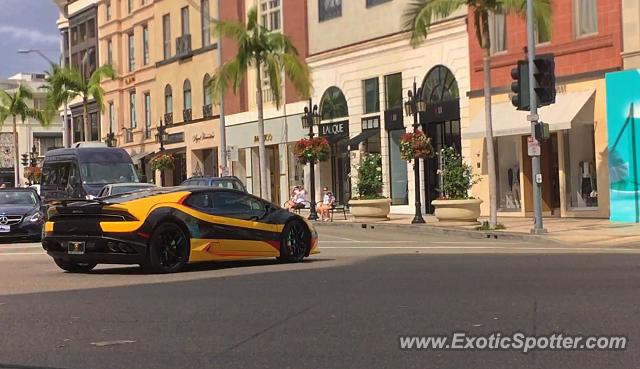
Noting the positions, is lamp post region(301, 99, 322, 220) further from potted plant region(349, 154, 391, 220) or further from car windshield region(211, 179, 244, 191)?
car windshield region(211, 179, 244, 191)

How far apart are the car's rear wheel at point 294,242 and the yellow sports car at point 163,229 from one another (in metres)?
0.05

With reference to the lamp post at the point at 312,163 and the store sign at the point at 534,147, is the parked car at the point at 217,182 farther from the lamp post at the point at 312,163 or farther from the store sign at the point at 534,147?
the store sign at the point at 534,147

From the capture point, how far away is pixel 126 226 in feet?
39.8

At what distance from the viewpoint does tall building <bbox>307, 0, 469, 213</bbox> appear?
106 feet

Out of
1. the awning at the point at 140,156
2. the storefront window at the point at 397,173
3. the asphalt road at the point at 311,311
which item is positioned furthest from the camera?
the awning at the point at 140,156

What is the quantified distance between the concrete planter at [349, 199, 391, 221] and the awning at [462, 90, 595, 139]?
12.2 ft

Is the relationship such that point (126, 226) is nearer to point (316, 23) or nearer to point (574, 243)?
point (574, 243)

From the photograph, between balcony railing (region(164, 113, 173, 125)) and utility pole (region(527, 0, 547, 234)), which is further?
balcony railing (region(164, 113, 173, 125))

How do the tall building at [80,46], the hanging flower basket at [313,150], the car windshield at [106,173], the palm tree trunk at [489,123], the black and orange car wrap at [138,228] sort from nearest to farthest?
1. the black and orange car wrap at [138,228]
2. the palm tree trunk at [489,123]
3. the car windshield at [106,173]
4. the hanging flower basket at [313,150]
5. the tall building at [80,46]

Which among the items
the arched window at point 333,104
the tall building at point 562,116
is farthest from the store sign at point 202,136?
the tall building at point 562,116

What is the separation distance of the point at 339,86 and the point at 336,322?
101 feet

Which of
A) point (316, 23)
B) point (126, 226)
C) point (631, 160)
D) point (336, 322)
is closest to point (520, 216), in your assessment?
point (631, 160)

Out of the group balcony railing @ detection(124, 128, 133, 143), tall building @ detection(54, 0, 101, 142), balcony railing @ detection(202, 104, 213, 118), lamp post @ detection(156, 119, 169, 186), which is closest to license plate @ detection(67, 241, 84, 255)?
lamp post @ detection(156, 119, 169, 186)

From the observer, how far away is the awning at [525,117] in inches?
1040
